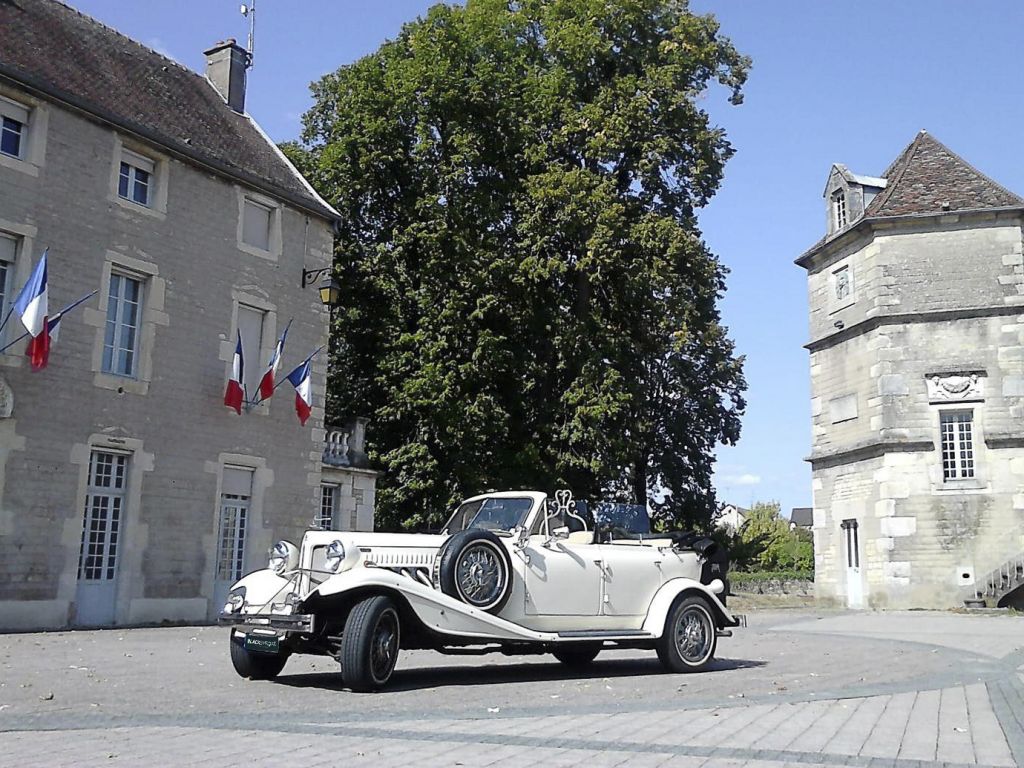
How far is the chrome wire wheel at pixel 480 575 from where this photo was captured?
9.17 metres

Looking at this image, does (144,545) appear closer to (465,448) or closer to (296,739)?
(465,448)

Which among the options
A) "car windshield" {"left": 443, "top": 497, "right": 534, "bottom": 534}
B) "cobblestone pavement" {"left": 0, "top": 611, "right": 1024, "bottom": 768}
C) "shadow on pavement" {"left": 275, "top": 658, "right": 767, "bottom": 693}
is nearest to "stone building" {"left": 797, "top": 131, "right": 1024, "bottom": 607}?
"cobblestone pavement" {"left": 0, "top": 611, "right": 1024, "bottom": 768}

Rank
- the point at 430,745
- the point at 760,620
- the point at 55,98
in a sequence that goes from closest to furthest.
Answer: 1. the point at 430,745
2. the point at 55,98
3. the point at 760,620

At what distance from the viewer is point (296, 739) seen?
5.95 m

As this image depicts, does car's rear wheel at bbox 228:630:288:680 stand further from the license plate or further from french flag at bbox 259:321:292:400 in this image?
french flag at bbox 259:321:292:400

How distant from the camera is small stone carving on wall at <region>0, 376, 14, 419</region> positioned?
14.8m

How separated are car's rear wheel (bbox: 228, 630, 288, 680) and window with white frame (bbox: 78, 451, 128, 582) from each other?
27.1ft

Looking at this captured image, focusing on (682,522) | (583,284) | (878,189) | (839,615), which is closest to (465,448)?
(583,284)

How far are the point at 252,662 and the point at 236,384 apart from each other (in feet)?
32.7

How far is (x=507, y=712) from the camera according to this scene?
741 centimetres

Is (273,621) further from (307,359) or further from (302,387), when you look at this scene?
(307,359)

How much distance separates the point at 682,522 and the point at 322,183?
44.2ft

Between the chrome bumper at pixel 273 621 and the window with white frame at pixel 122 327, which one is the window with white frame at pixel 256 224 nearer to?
the window with white frame at pixel 122 327

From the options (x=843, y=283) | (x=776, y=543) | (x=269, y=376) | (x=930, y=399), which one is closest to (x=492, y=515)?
(x=269, y=376)
